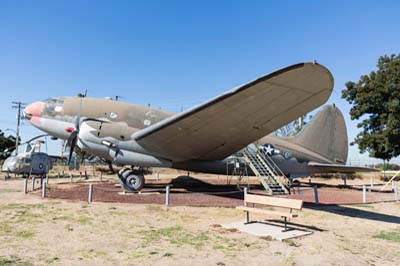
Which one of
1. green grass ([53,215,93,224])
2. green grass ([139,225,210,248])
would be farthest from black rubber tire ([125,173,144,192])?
green grass ([139,225,210,248])

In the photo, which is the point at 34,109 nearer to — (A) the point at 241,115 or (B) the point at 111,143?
(B) the point at 111,143

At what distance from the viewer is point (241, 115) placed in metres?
9.76

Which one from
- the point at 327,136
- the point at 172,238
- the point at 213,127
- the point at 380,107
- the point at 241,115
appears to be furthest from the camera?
the point at 380,107

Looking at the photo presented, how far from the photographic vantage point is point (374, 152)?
29.4m

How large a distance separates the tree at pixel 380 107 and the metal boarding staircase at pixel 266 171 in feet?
58.1

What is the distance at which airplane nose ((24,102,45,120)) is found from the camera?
14010mm

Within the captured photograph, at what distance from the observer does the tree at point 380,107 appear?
2786 centimetres

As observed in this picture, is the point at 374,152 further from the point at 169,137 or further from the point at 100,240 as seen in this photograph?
the point at 100,240

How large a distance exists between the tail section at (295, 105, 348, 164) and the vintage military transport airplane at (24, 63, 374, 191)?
0.06m

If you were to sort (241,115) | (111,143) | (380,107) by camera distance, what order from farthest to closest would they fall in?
1. (380,107)
2. (111,143)
3. (241,115)

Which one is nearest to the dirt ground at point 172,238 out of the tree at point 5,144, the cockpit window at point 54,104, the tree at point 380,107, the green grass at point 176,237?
the green grass at point 176,237

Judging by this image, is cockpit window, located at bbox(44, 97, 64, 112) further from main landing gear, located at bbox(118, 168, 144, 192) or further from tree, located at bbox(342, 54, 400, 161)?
tree, located at bbox(342, 54, 400, 161)

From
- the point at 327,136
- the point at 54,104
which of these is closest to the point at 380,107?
the point at 327,136

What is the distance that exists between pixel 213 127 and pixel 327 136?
1122cm
